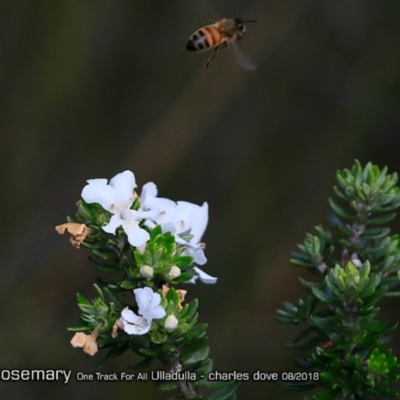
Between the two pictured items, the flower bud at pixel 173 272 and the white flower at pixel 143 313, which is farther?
the flower bud at pixel 173 272

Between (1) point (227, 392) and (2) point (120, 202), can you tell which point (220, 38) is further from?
(1) point (227, 392)

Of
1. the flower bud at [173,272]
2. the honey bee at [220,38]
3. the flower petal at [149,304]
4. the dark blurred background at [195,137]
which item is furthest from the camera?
the dark blurred background at [195,137]

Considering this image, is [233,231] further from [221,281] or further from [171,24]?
[171,24]

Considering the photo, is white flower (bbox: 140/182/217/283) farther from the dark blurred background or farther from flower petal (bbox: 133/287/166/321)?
the dark blurred background

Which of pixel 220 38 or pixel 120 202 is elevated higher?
pixel 220 38

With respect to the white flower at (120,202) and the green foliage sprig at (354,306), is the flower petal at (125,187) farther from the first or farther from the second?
the green foliage sprig at (354,306)

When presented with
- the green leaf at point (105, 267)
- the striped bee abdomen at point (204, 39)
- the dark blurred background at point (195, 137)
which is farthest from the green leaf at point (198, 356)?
the dark blurred background at point (195, 137)

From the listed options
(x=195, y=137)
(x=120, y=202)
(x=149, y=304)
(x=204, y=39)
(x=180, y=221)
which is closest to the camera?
(x=149, y=304)

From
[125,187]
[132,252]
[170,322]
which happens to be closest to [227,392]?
[170,322]
